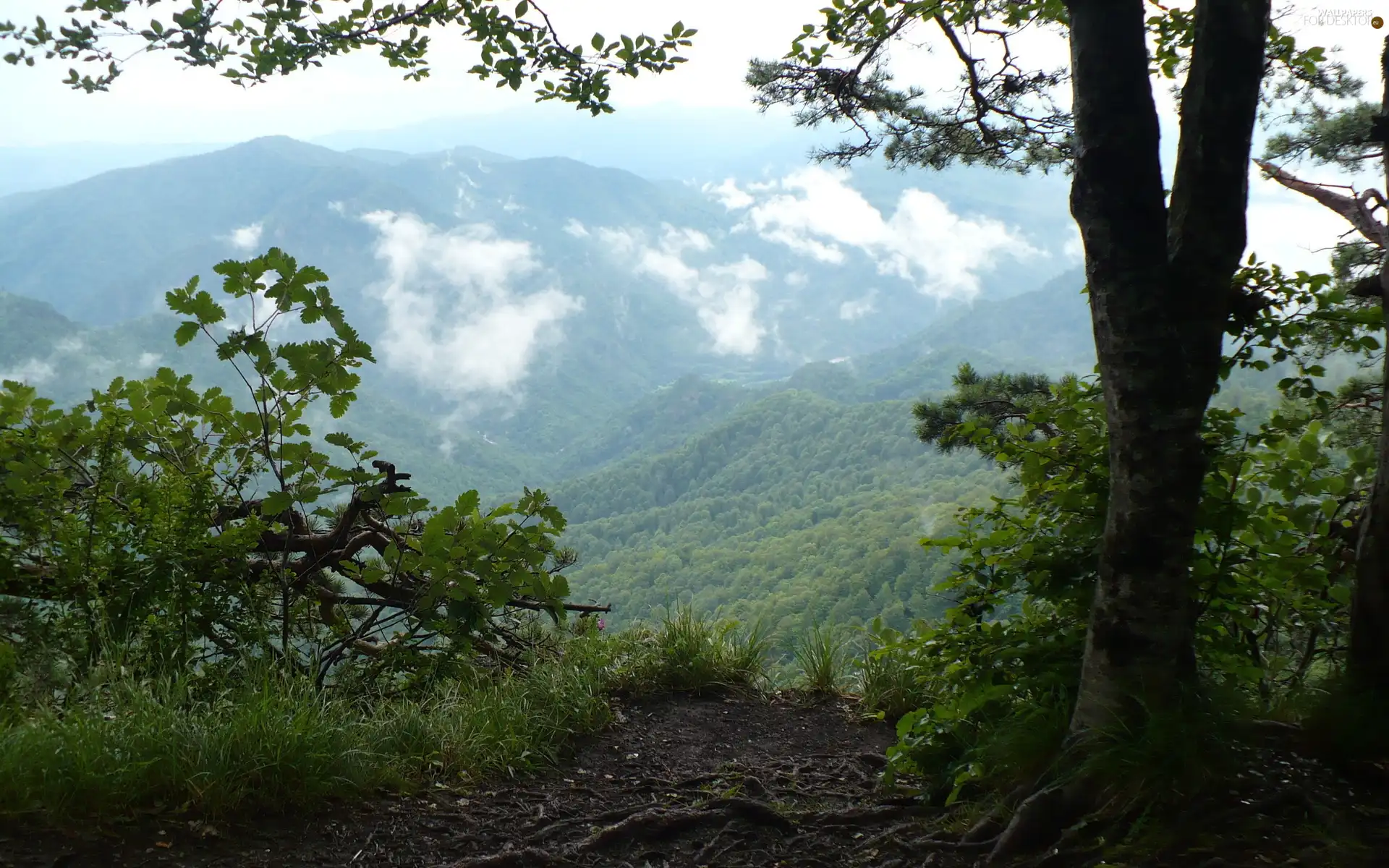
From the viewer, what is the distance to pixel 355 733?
3467 mm

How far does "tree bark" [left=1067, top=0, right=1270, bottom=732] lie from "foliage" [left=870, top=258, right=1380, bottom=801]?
299mm

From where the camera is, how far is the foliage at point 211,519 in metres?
3.45

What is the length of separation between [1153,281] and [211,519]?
12.3 ft

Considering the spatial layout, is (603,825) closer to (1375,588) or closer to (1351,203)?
(1375,588)

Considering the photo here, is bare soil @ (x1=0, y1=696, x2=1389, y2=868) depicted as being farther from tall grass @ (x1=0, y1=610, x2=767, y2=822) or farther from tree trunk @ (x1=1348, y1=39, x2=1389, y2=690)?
tree trunk @ (x1=1348, y1=39, x2=1389, y2=690)

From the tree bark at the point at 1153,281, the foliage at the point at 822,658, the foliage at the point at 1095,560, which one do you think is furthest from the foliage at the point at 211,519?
the tree bark at the point at 1153,281

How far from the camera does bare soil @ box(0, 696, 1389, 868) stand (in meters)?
2.23

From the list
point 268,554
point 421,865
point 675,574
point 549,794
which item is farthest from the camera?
point 675,574

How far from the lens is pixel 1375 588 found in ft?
8.61

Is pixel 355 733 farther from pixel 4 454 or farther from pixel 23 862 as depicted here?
pixel 4 454

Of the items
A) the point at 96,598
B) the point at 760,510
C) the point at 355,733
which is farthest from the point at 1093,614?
Result: the point at 760,510

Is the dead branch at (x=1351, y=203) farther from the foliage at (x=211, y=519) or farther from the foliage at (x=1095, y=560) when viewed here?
the foliage at (x=211, y=519)

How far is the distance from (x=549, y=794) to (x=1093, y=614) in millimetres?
2392

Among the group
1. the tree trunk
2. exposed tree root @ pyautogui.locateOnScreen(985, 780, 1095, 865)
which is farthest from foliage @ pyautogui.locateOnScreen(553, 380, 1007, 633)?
the tree trunk
